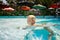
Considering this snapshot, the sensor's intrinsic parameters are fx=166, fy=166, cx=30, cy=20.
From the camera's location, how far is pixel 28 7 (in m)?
2.92

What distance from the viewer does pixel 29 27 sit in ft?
9.28

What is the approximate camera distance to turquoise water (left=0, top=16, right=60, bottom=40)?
2.79 metres

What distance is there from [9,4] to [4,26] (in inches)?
15.9

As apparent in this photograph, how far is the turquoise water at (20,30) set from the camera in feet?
9.16

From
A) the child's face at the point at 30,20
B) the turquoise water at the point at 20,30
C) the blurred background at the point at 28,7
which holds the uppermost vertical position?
the blurred background at the point at 28,7

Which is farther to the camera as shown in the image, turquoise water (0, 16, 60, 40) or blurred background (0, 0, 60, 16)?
blurred background (0, 0, 60, 16)

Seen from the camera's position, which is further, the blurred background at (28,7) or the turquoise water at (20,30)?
the blurred background at (28,7)

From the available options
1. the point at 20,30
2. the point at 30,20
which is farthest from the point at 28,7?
the point at 20,30

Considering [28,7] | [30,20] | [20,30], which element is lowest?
[20,30]

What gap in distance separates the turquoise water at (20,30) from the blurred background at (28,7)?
0.09 m

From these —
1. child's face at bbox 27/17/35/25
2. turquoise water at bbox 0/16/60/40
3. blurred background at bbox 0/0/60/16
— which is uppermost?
blurred background at bbox 0/0/60/16

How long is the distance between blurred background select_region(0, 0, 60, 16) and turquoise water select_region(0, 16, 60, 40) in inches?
3.6

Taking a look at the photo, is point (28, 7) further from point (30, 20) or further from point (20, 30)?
point (20, 30)

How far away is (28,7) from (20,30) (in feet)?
1.41
